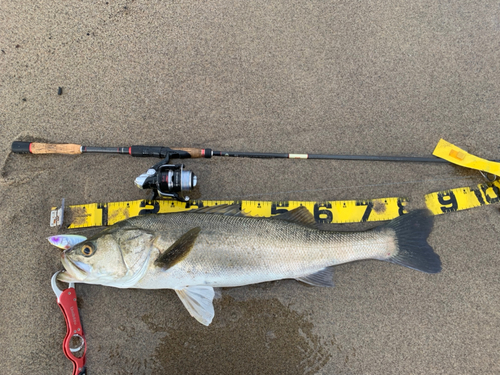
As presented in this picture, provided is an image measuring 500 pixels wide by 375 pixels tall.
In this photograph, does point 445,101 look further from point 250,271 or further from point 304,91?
point 250,271

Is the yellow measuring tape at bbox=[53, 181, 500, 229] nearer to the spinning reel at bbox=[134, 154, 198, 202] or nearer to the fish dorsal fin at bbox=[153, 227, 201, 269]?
the spinning reel at bbox=[134, 154, 198, 202]

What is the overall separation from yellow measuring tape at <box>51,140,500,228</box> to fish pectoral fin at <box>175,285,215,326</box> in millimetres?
718

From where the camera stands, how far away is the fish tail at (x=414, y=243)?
7.44 ft

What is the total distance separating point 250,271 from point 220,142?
1.24 meters

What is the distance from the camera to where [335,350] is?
2412 mm

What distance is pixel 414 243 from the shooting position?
2.29m

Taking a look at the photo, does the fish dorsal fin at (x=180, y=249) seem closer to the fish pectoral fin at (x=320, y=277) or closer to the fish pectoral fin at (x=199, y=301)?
the fish pectoral fin at (x=199, y=301)

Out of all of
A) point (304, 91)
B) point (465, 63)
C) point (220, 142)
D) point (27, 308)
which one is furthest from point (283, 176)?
point (27, 308)

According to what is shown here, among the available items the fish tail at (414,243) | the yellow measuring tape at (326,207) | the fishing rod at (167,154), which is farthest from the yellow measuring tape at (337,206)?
the fish tail at (414,243)

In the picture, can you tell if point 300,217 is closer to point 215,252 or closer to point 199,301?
point 215,252

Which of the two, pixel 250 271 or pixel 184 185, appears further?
pixel 184 185

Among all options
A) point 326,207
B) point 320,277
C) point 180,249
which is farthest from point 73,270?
point 326,207

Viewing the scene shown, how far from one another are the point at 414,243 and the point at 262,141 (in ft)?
5.12

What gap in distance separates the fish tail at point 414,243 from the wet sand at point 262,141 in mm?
279
